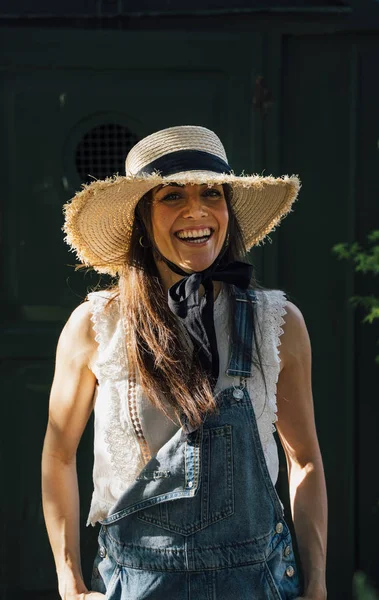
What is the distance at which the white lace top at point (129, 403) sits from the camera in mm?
2164

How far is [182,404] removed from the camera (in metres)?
2.14

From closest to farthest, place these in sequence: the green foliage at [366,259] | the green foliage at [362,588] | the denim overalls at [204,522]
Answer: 1. the denim overalls at [204,522]
2. the green foliage at [366,259]
3. the green foliage at [362,588]

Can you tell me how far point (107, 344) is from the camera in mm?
2270

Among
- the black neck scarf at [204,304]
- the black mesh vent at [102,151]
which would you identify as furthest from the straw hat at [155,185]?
the black mesh vent at [102,151]

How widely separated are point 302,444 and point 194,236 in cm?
64

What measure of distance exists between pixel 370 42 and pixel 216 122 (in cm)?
75

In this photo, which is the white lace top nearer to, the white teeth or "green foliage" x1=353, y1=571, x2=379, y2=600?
the white teeth

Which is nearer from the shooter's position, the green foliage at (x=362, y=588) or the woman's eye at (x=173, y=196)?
the woman's eye at (x=173, y=196)

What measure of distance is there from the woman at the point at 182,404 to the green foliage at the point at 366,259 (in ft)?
3.88

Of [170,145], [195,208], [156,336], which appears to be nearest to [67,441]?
[156,336]

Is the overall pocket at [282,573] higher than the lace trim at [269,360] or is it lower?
lower

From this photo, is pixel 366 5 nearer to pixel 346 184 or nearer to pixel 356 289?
pixel 346 184

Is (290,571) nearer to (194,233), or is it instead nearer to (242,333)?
(242,333)

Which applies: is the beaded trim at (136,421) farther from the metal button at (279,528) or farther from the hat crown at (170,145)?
the hat crown at (170,145)
